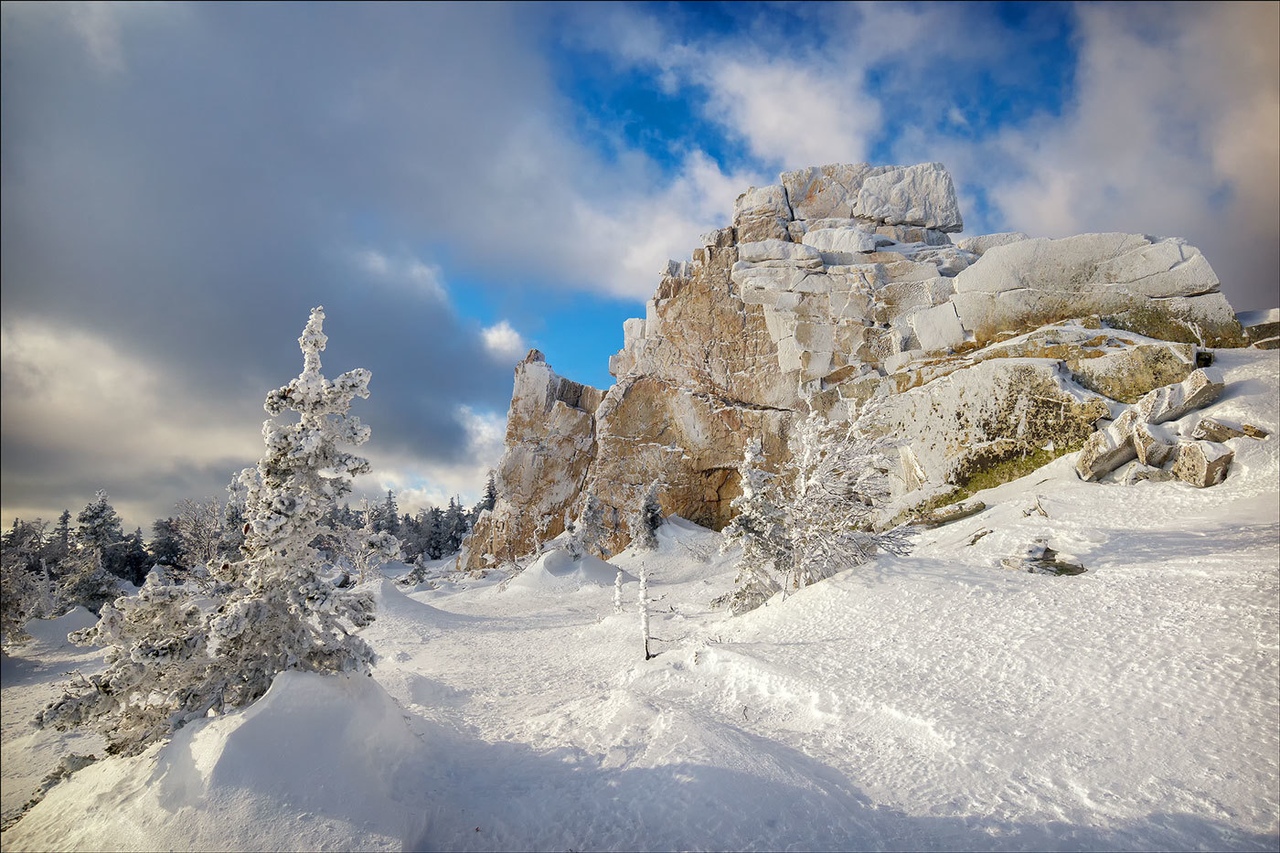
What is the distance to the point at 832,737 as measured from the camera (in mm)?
5750

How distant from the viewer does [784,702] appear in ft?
21.8

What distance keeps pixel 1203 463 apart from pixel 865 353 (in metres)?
22.2

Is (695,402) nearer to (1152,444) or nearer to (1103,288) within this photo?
(1103,288)

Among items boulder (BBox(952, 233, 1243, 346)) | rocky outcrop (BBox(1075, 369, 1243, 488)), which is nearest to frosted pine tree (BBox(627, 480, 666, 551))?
boulder (BBox(952, 233, 1243, 346))

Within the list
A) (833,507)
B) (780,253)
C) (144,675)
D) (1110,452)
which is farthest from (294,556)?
(780,253)

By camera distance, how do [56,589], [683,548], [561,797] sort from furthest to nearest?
1. [683,548]
2. [56,589]
3. [561,797]

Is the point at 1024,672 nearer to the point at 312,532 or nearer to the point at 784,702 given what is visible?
the point at 784,702

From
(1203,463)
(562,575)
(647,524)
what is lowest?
(562,575)

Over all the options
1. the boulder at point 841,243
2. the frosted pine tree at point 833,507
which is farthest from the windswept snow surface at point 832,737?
the boulder at point 841,243

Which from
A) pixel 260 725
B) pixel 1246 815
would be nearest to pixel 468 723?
pixel 260 725

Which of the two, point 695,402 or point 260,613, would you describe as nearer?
point 260,613

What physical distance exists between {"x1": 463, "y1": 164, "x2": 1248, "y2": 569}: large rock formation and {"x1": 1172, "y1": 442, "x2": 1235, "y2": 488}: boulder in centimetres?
6

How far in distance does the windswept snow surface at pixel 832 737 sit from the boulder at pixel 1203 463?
1194 mm

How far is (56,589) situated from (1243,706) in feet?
122
